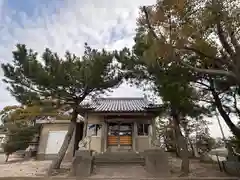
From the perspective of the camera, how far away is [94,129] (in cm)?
1255

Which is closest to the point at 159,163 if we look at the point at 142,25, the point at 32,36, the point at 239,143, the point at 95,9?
the point at 239,143

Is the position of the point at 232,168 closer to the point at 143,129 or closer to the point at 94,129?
the point at 143,129

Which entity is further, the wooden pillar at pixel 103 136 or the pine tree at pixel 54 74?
the wooden pillar at pixel 103 136

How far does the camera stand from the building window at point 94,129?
40.7ft

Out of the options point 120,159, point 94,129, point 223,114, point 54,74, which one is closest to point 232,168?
point 223,114

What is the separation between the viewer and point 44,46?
841 cm

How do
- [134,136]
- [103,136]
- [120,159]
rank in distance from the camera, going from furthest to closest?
[134,136]
[103,136]
[120,159]

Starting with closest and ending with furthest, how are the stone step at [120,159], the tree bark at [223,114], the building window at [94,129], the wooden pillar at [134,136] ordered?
the tree bark at [223,114]
the stone step at [120,159]
the wooden pillar at [134,136]
the building window at [94,129]

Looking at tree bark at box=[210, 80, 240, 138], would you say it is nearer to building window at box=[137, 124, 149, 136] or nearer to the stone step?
the stone step

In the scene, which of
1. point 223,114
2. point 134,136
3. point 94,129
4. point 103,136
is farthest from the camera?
point 94,129

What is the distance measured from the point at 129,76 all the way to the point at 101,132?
16.7 feet

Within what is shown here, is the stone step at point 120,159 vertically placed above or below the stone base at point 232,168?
above

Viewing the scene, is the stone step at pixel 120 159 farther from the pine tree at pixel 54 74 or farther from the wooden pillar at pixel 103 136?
the pine tree at pixel 54 74

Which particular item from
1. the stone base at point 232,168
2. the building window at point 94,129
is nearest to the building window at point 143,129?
the building window at point 94,129
